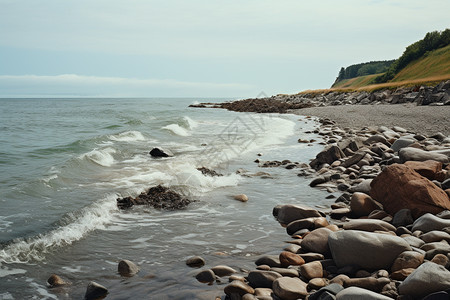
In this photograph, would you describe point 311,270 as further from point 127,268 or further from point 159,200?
point 159,200

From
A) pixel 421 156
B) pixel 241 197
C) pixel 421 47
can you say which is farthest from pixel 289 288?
pixel 421 47

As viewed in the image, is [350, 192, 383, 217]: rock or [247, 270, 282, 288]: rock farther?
[350, 192, 383, 217]: rock

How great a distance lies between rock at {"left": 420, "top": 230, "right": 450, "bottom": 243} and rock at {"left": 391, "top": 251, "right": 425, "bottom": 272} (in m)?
0.73

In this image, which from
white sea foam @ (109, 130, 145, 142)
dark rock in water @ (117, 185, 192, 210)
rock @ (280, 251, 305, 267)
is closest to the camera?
rock @ (280, 251, 305, 267)

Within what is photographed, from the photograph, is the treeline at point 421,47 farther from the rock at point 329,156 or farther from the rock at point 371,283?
the rock at point 371,283

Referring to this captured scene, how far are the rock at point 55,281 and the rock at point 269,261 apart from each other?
245 centimetres

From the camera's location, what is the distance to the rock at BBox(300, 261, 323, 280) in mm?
4340

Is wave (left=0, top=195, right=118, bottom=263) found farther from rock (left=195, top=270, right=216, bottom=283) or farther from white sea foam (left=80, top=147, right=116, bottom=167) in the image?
white sea foam (left=80, top=147, right=116, bottom=167)

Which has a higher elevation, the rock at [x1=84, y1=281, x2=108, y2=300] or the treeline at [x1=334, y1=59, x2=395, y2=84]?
the treeline at [x1=334, y1=59, x2=395, y2=84]

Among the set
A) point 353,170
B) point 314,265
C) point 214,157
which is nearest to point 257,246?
point 314,265

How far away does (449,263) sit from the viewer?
4004 millimetres

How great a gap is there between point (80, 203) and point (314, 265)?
18.1 ft

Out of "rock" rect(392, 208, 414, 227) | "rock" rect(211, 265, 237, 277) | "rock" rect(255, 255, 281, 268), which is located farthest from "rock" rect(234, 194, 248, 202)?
"rock" rect(211, 265, 237, 277)

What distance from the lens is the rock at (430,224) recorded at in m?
5.27
